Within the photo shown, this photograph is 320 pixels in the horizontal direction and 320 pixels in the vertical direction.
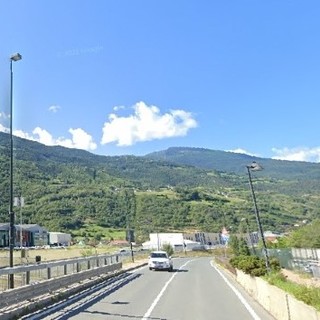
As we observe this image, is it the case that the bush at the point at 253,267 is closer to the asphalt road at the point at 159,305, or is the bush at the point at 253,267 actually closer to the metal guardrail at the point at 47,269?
the asphalt road at the point at 159,305

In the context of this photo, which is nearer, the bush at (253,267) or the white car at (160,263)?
the bush at (253,267)

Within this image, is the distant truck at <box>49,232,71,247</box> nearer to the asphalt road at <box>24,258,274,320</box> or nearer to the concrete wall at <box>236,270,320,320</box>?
the asphalt road at <box>24,258,274,320</box>

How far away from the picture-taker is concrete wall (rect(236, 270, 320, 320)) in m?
9.16

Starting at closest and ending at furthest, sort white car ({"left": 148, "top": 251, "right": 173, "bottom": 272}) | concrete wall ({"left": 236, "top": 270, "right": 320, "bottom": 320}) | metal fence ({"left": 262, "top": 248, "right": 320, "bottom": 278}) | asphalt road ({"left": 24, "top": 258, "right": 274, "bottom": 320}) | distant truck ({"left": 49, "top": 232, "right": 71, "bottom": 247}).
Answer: concrete wall ({"left": 236, "top": 270, "right": 320, "bottom": 320}) → asphalt road ({"left": 24, "top": 258, "right": 274, "bottom": 320}) → metal fence ({"left": 262, "top": 248, "right": 320, "bottom": 278}) → white car ({"left": 148, "top": 251, "right": 173, "bottom": 272}) → distant truck ({"left": 49, "top": 232, "right": 71, "bottom": 247})

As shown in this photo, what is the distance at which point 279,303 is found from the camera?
12312 millimetres

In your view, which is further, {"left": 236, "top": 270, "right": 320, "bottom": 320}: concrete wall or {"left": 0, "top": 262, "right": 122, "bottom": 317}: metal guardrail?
{"left": 0, "top": 262, "right": 122, "bottom": 317}: metal guardrail

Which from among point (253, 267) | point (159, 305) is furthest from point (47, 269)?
point (253, 267)

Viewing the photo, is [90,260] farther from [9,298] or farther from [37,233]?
[37,233]

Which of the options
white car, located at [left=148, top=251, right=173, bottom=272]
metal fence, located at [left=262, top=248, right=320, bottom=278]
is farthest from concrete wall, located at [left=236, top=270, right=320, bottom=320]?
white car, located at [left=148, top=251, right=173, bottom=272]

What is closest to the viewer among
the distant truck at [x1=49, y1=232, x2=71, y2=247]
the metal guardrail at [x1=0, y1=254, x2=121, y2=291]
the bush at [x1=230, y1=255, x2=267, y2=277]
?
the metal guardrail at [x1=0, y1=254, x2=121, y2=291]

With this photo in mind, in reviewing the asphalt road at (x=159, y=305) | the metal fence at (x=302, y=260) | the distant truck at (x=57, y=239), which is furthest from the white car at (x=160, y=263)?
the distant truck at (x=57, y=239)

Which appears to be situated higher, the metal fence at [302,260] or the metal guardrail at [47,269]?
the metal guardrail at [47,269]

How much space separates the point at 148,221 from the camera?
165250 millimetres

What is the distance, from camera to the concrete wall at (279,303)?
916 cm
